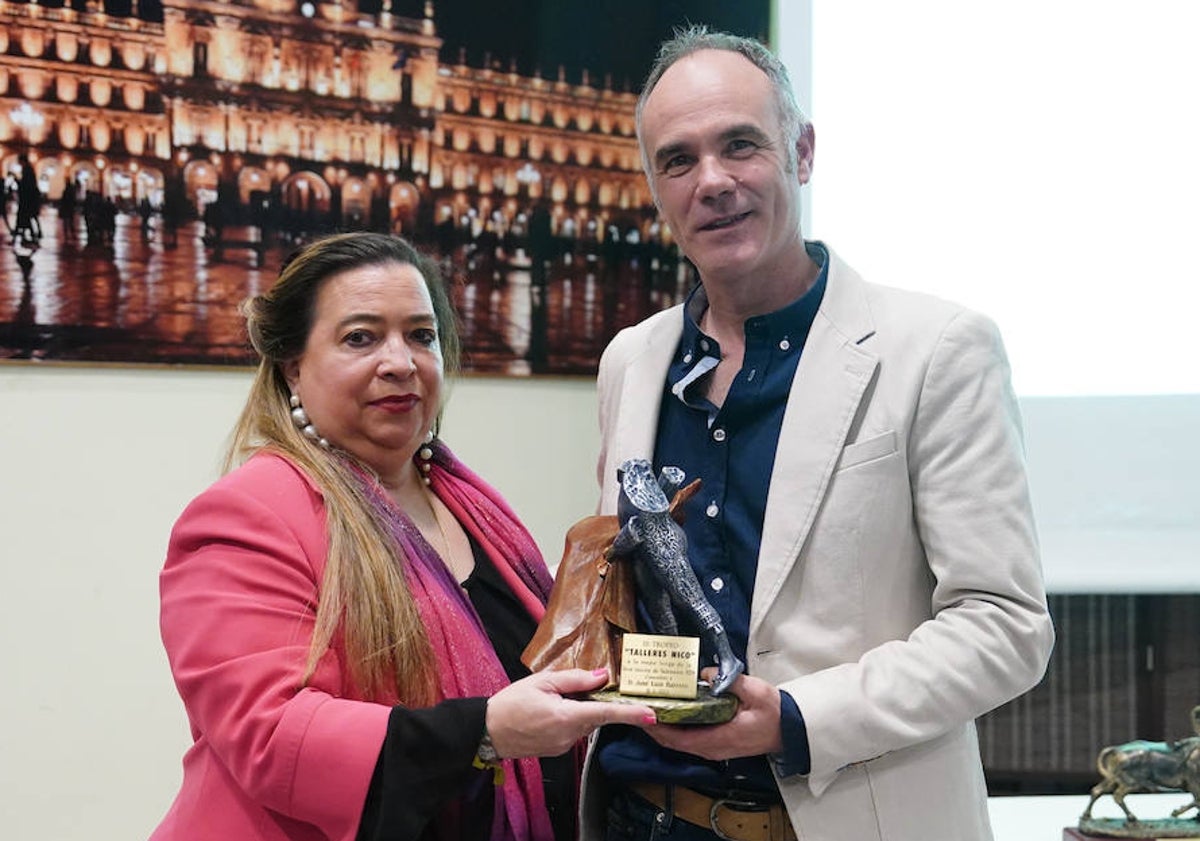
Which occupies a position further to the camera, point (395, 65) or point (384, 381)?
point (395, 65)

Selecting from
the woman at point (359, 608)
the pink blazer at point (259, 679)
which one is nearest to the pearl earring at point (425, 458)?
the woman at point (359, 608)

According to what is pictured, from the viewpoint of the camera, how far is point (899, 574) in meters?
1.70

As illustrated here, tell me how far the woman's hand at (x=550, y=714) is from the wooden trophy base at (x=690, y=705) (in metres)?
0.01

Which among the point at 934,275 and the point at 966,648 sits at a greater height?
the point at 934,275

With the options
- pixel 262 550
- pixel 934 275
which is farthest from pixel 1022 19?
pixel 262 550

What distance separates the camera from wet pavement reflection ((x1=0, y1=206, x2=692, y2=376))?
293 centimetres

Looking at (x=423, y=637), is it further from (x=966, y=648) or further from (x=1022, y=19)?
(x=1022, y=19)

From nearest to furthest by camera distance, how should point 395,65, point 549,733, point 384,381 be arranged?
point 549,733 < point 384,381 < point 395,65

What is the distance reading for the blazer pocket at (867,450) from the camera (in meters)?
1.67

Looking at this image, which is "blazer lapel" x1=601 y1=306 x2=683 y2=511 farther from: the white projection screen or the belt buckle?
the white projection screen

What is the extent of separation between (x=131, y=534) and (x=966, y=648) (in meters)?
2.15

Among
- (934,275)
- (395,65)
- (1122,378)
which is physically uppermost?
(395,65)

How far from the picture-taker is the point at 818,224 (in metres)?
3.45

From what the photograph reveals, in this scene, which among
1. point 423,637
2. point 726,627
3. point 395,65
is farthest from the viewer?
point 395,65
